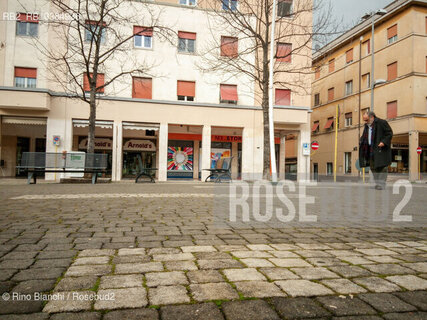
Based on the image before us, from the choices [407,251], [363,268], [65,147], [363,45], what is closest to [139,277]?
[363,268]

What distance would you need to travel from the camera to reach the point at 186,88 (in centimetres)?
2159

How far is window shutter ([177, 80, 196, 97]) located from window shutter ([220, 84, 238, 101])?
184 cm

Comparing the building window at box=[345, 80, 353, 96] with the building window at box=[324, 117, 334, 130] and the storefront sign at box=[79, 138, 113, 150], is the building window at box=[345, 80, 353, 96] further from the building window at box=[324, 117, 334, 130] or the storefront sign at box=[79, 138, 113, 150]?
the storefront sign at box=[79, 138, 113, 150]

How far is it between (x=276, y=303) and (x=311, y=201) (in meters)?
5.46

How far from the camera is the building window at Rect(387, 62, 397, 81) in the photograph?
26531 millimetres

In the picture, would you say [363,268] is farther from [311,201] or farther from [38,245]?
[311,201]

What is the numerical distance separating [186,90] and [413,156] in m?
17.2

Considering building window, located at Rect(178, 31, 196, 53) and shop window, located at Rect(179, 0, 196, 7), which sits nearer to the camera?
building window, located at Rect(178, 31, 196, 53)

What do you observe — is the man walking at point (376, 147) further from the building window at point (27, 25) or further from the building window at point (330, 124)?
the building window at point (330, 124)

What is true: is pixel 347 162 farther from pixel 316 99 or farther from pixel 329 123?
pixel 316 99

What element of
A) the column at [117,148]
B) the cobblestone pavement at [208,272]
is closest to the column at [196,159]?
the column at [117,148]

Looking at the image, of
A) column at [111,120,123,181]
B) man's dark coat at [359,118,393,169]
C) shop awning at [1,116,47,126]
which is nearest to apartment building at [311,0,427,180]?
column at [111,120,123,181]

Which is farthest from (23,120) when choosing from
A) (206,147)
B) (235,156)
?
(235,156)

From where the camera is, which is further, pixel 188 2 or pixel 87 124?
pixel 188 2
